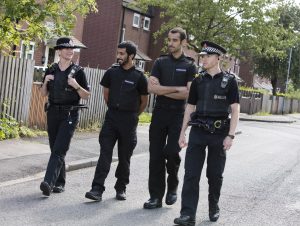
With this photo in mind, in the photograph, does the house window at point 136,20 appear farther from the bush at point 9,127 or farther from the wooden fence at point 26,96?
the bush at point 9,127

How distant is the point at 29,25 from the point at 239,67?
230ft

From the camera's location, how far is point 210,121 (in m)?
6.12

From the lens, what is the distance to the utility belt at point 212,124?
20.0 feet

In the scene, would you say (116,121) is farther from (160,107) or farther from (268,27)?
(268,27)

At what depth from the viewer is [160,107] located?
22.1 ft

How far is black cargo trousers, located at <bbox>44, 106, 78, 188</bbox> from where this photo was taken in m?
6.92

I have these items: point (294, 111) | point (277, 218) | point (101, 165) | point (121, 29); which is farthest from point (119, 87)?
point (294, 111)

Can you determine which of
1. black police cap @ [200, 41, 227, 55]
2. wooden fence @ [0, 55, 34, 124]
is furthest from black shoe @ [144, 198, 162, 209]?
wooden fence @ [0, 55, 34, 124]

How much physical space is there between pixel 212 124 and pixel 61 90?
201cm

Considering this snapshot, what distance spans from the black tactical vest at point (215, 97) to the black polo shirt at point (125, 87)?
3.54 ft

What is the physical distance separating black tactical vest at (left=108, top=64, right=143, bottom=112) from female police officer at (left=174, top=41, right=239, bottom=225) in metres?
0.98

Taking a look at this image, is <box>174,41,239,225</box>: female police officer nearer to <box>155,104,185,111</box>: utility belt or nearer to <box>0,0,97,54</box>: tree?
<box>155,104,185,111</box>: utility belt

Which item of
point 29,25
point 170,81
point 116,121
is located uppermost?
point 29,25

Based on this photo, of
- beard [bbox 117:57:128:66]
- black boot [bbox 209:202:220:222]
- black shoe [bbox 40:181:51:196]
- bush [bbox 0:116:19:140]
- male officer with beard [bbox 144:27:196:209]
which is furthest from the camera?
bush [bbox 0:116:19:140]
